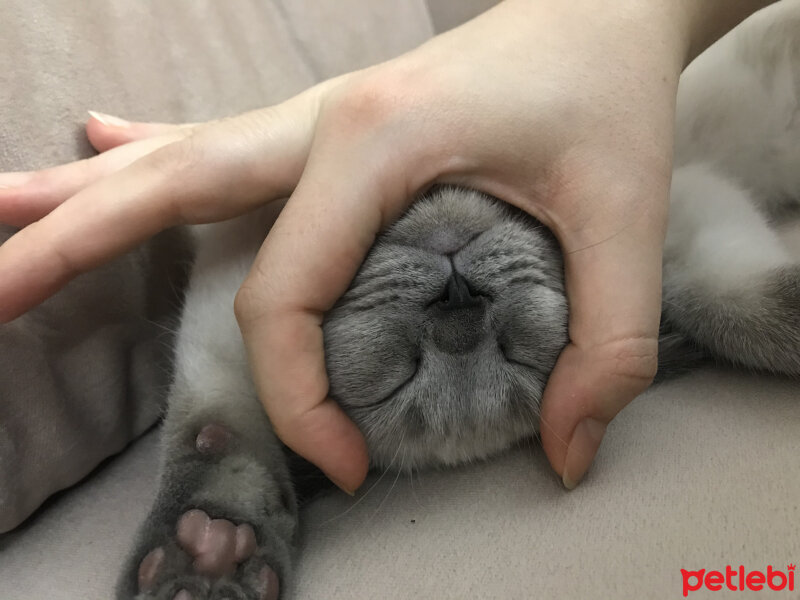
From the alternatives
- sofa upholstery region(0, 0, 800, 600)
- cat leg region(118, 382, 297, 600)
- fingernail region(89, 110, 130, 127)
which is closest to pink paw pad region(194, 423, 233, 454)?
cat leg region(118, 382, 297, 600)

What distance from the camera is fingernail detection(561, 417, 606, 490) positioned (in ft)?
1.93

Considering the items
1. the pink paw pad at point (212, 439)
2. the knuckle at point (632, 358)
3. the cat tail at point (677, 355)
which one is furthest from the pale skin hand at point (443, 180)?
the cat tail at point (677, 355)

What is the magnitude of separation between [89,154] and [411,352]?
0.41 meters

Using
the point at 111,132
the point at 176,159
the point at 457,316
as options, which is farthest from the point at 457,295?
the point at 111,132

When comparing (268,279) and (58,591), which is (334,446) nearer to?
(268,279)

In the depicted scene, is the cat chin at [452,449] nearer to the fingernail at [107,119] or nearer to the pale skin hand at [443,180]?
the pale skin hand at [443,180]

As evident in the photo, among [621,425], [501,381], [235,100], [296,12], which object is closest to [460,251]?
[501,381]

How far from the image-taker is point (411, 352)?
2.10 feet

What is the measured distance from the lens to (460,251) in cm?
64

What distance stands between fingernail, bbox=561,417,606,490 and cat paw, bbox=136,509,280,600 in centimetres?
28

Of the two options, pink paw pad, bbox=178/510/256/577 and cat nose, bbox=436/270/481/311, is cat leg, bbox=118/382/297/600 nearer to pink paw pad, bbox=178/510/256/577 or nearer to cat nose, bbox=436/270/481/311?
pink paw pad, bbox=178/510/256/577

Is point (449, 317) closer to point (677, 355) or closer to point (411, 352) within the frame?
point (411, 352)

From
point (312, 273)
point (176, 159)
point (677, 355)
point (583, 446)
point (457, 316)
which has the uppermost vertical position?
point (176, 159)

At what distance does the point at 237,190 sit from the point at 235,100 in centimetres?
37
